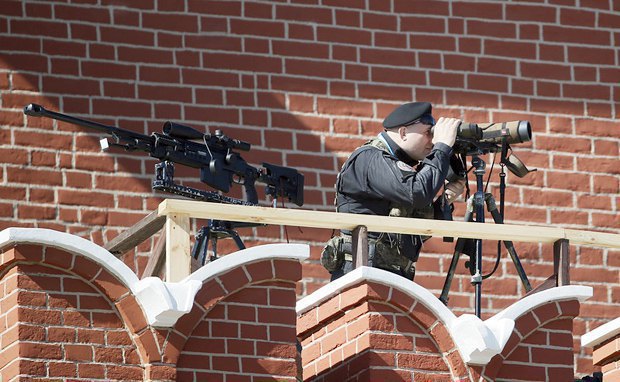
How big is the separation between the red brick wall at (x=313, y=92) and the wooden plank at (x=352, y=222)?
7.10ft

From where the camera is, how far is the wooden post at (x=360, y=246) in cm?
1115

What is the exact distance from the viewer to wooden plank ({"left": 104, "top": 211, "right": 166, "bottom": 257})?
448 inches

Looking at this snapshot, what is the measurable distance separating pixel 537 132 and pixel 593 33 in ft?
2.67

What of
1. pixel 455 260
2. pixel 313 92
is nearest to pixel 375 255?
pixel 455 260

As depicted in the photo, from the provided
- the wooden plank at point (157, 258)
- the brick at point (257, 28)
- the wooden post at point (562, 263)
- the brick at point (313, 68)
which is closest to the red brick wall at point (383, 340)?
the wooden post at point (562, 263)

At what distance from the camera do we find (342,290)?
36.7 feet

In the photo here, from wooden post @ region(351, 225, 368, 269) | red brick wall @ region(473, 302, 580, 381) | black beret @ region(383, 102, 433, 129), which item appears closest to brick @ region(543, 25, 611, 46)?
black beret @ region(383, 102, 433, 129)

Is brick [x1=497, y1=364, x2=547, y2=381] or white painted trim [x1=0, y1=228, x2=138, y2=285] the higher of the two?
white painted trim [x1=0, y1=228, x2=138, y2=285]

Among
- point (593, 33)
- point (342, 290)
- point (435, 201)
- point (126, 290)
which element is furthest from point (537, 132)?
point (126, 290)

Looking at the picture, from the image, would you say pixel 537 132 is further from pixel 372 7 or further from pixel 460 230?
pixel 460 230

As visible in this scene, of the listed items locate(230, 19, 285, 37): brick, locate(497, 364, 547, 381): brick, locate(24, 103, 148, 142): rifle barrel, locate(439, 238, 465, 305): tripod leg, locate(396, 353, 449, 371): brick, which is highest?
locate(230, 19, 285, 37): brick

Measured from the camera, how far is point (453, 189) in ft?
38.9

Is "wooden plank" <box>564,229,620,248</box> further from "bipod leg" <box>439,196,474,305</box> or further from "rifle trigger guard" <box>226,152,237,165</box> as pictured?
"rifle trigger guard" <box>226,152,237,165</box>

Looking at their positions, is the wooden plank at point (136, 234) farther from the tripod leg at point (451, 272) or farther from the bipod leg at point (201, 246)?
the tripod leg at point (451, 272)
